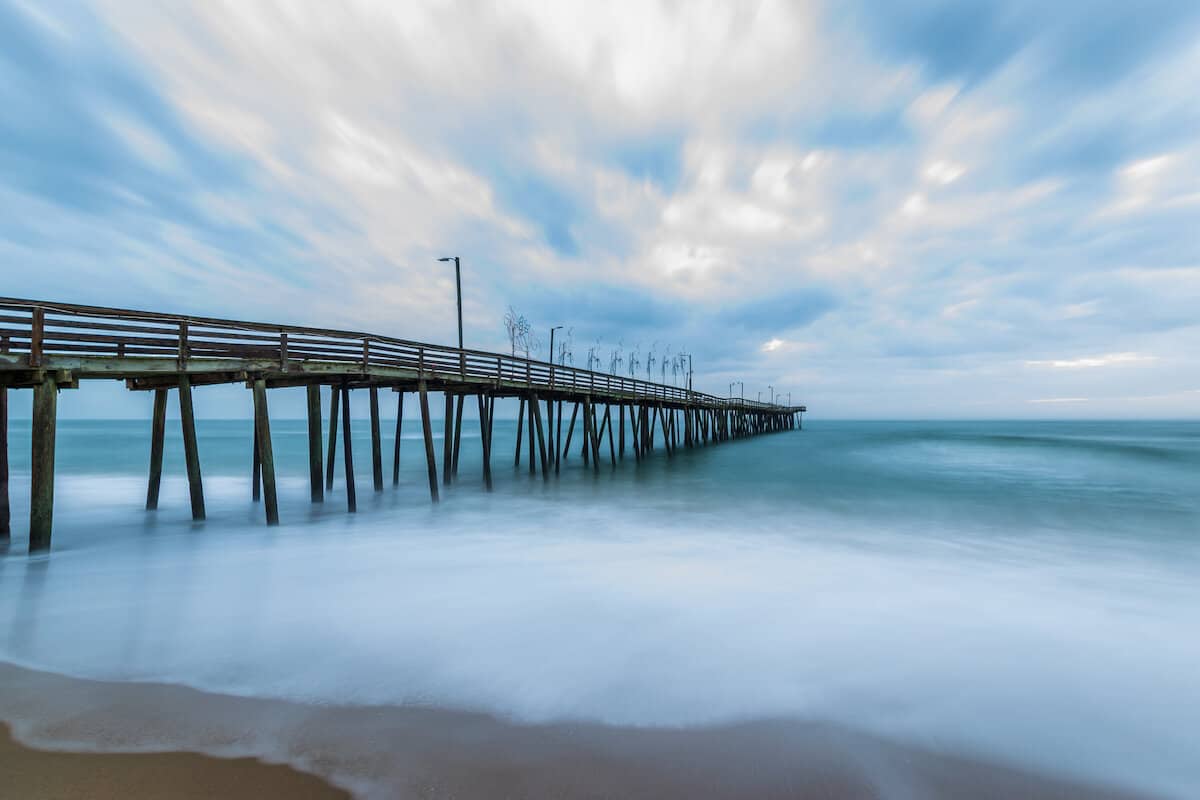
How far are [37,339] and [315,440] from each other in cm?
561

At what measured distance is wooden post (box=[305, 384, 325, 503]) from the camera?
11773mm

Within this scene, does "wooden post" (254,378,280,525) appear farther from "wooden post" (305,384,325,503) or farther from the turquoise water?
"wooden post" (305,384,325,503)

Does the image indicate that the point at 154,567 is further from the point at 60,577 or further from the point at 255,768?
the point at 255,768

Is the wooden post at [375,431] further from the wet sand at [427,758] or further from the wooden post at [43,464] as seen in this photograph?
the wet sand at [427,758]

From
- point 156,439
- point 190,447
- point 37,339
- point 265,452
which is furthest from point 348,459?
point 37,339

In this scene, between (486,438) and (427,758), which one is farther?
(486,438)

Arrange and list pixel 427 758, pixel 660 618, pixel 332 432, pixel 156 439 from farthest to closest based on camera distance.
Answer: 1. pixel 332 432
2. pixel 156 439
3. pixel 660 618
4. pixel 427 758

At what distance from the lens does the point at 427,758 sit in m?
3.14

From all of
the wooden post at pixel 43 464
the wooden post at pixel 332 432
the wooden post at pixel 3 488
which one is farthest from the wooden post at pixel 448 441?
the wooden post at pixel 3 488

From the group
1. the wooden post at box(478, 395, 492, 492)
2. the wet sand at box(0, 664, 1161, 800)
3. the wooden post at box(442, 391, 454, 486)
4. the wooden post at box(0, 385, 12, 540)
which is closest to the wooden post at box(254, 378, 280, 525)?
the wooden post at box(0, 385, 12, 540)

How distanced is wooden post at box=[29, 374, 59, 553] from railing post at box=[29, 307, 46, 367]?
0.93ft

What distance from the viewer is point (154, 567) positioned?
7219mm

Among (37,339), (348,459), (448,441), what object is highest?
(37,339)

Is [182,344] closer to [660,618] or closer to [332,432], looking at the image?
[332,432]
